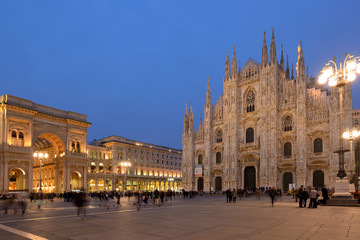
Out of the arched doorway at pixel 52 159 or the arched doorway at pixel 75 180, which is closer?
the arched doorway at pixel 52 159

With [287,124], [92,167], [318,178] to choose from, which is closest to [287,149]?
[287,124]

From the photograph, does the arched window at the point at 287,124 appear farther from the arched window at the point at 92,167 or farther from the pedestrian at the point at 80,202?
the arched window at the point at 92,167

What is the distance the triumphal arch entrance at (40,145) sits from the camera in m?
43.0

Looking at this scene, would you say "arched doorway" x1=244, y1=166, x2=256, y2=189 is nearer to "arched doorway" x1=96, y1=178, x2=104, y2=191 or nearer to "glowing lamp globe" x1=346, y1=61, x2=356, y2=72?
"glowing lamp globe" x1=346, y1=61, x2=356, y2=72

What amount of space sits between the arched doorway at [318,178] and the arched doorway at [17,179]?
41821 mm

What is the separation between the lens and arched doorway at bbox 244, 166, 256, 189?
5219 cm

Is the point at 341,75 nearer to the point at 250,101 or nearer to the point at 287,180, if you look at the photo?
the point at 287,180

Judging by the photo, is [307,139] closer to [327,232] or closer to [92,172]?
[327,232]

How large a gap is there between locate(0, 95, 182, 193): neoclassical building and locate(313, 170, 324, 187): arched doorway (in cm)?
3624

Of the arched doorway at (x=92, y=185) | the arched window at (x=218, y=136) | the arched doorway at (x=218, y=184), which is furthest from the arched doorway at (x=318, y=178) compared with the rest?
the arched doorway at (x=92, y=185)

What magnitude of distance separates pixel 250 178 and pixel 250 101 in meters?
13.3

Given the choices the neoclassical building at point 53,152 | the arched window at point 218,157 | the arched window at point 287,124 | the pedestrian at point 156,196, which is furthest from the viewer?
the arched window at point 218,157

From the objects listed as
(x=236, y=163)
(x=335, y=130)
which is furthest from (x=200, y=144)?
(x=335, y=130)

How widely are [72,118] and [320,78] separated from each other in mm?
42902
